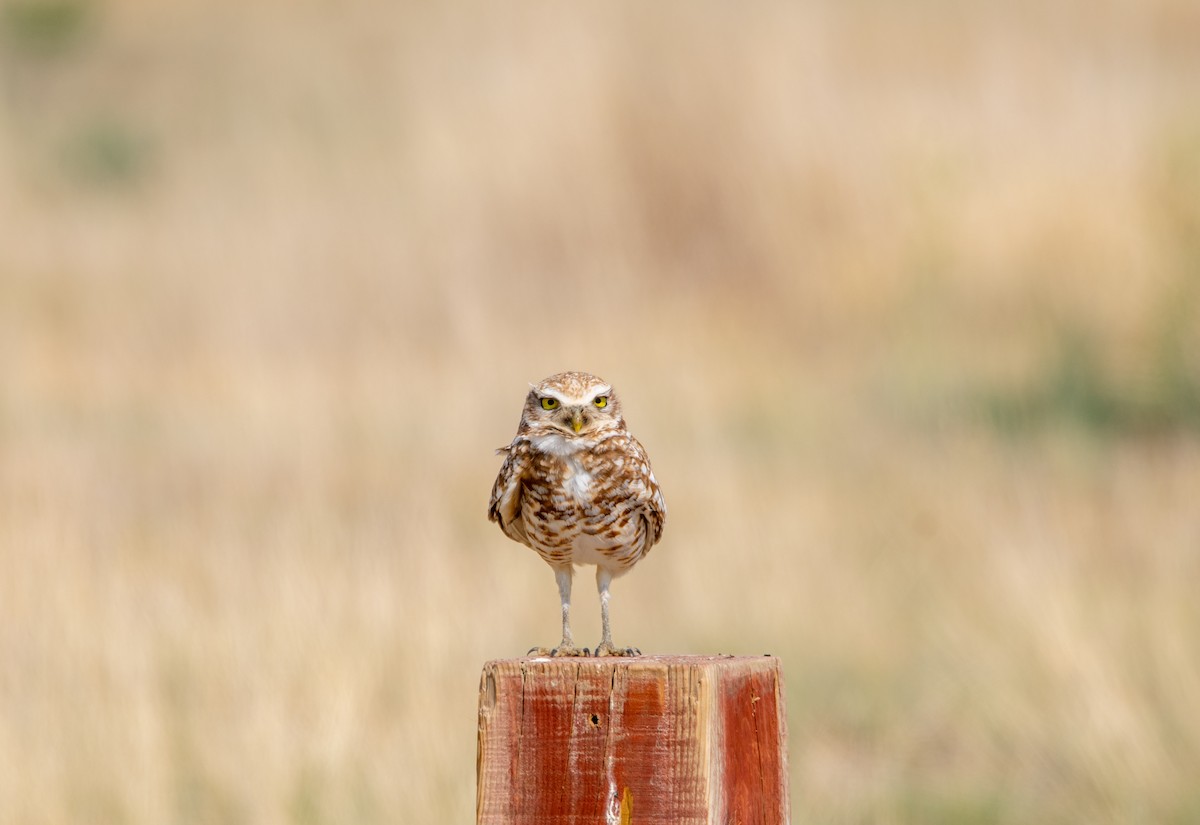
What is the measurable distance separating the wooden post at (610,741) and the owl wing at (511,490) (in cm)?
71

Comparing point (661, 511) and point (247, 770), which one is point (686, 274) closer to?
point (247, 770)

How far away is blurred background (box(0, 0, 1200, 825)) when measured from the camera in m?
6.06

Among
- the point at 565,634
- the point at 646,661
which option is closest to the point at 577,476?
the point at 565,634

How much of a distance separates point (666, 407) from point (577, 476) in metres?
7.45

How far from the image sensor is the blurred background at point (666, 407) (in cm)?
606

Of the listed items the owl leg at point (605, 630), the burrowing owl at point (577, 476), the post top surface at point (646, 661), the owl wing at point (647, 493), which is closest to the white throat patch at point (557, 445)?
the burrowing owl at point (577, 476)

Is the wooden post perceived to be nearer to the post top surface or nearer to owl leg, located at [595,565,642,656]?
the post top surface

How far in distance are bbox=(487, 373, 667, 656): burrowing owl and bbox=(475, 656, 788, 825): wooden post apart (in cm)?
53

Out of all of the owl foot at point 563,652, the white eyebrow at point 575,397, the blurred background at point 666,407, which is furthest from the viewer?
the blurred background at point 666,407

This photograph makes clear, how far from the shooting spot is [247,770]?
5.57m

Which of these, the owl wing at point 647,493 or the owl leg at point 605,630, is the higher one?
the owl wing at point 647,493

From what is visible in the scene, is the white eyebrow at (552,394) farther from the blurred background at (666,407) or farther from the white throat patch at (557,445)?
the blurred background at (666,407)

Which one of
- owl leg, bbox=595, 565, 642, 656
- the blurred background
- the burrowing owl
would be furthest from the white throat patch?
the blurred background

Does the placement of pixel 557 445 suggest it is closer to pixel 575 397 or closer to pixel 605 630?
pixel 575 397
